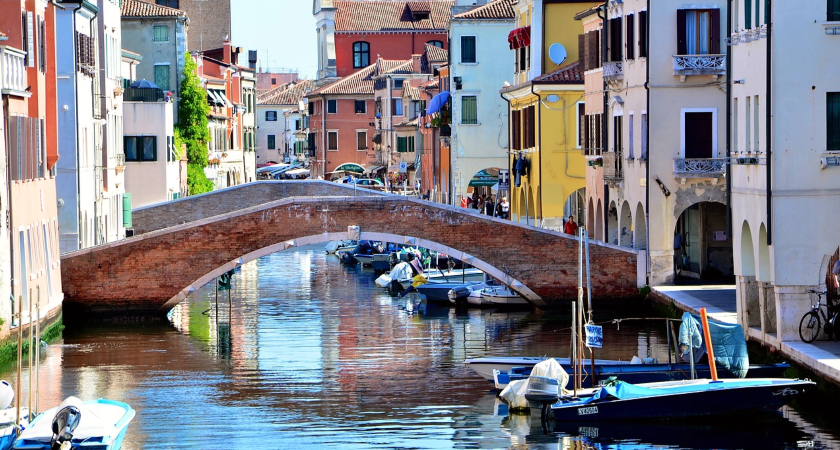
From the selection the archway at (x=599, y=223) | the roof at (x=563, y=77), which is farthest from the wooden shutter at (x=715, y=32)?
the roof at (x=563, y=77)

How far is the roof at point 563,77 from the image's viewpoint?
39281mm

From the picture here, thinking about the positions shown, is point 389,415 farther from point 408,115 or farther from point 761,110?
point 408,115

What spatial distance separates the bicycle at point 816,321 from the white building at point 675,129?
9.01m

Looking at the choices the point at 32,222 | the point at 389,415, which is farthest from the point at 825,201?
the point at 32,222

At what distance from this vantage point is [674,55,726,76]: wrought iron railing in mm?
30817

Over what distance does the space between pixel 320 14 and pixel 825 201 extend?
69673mm

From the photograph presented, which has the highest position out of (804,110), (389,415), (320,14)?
(320,14)

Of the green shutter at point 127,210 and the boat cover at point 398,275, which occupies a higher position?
the green shutter at point 127,210

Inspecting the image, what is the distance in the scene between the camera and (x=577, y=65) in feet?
132

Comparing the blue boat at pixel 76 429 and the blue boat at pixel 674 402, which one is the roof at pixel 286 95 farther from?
the blue boat at pixel 76 429

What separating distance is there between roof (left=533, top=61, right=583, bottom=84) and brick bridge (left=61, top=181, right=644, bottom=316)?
7.13 m

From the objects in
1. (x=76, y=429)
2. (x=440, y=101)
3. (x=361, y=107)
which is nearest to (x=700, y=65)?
(x=76, y=429)

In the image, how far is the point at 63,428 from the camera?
1747 centimetres

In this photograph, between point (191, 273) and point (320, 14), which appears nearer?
point (191, 273)
